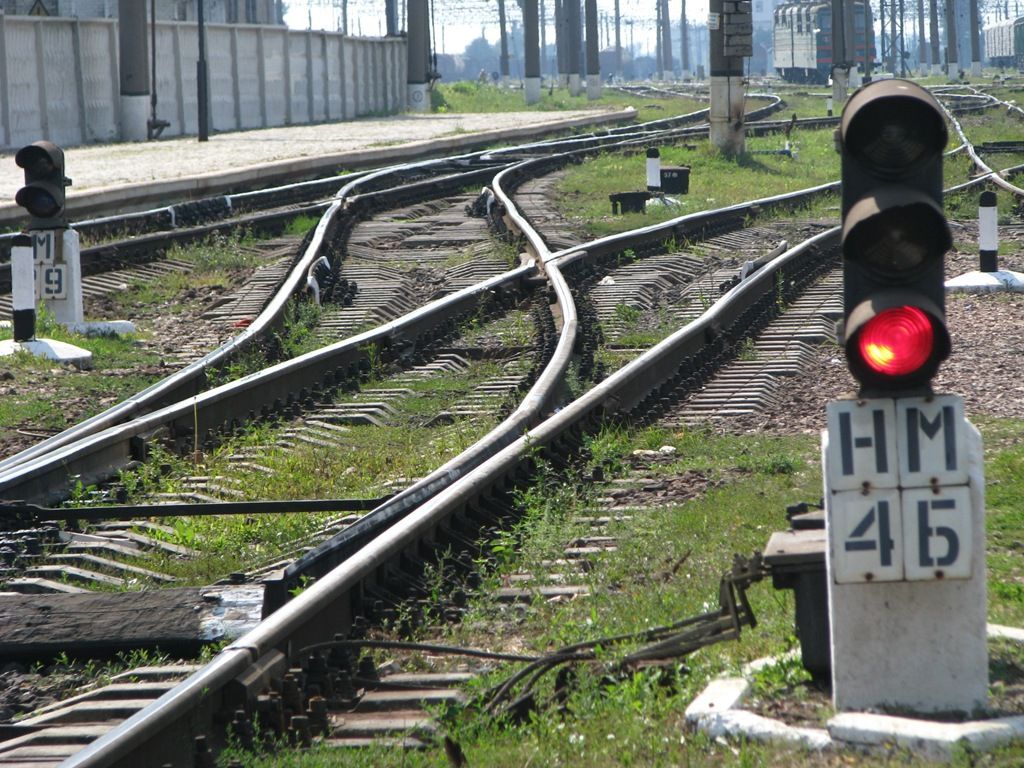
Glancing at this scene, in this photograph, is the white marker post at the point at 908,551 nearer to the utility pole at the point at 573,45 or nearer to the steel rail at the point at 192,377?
the steel rail at the point at 192,377

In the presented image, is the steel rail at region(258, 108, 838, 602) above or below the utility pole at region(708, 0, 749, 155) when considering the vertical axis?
below

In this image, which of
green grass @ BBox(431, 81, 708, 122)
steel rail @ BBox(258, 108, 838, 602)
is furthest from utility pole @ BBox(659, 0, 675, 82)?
steel rail @ BBox(258, 108, 838, 602)

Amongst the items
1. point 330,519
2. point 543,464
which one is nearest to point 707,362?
point 543,464

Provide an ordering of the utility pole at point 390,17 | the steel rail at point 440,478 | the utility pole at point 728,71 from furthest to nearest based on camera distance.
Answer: the utility pole at point 390,17 < the utility pole at point 728,71 < the steel rail at point 440,478

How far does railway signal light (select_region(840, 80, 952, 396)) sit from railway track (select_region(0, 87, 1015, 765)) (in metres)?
0.80

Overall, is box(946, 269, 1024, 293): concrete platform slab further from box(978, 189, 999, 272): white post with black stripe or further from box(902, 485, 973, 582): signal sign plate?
box(902, 485, 973, 582): signal sign plate

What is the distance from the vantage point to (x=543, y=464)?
698 cm

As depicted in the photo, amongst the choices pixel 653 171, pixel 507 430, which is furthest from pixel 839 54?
pixel 507 430

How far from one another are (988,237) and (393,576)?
9591 millimetres

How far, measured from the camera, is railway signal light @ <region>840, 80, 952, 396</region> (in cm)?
380

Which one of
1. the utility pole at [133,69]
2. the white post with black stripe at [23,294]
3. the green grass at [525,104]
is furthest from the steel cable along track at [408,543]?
the green grass at [525,104]

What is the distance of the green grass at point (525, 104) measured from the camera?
55.4 m

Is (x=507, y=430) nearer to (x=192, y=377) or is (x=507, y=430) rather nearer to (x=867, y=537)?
(x=192, y=377)

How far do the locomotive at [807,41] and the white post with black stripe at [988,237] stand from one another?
6676 centimetres
